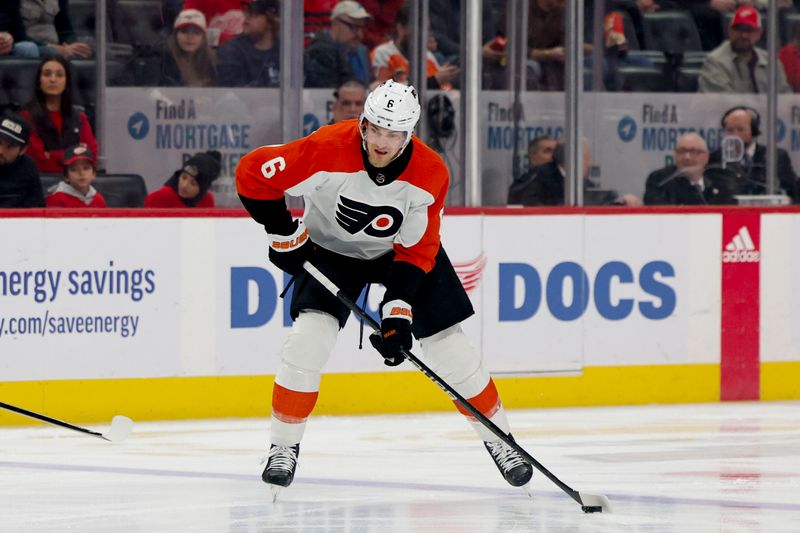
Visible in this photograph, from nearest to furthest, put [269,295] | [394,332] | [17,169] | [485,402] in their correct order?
1. [394,332]
2. [485,402]
3. [17,169]
4. [269,295]

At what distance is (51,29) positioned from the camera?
6227 millimetres

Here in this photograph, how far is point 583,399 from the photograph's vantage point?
22.1ft

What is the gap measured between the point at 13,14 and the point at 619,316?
9.10 feet

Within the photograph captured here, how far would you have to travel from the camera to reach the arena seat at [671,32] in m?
7.19

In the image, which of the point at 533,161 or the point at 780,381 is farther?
the point at 780,381

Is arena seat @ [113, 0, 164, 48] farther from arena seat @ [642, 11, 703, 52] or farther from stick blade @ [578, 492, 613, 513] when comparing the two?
stick blade @ [578, 492, 613, 513]

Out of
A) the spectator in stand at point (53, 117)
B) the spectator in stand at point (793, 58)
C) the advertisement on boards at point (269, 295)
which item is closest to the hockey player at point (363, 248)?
the advertisement on boards at point (269, 295)

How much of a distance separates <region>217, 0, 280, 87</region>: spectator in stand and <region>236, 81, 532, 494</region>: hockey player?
2.11 metres

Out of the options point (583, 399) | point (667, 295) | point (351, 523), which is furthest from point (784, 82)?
point (351, 523)

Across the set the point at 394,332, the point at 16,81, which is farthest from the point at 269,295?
the point at 394,332

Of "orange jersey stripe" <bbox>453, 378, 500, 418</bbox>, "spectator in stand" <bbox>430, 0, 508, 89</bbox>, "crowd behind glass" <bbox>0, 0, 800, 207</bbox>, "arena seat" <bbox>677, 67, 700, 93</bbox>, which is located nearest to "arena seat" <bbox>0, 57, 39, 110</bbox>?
"crowd behind glass" <bbox>0, 0, 800, 207</bbox>

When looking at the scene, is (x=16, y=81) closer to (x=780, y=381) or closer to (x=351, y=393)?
(x=351, y=393)

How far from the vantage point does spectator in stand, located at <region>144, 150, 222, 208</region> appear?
6281 mm

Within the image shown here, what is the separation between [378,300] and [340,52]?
1.10m
